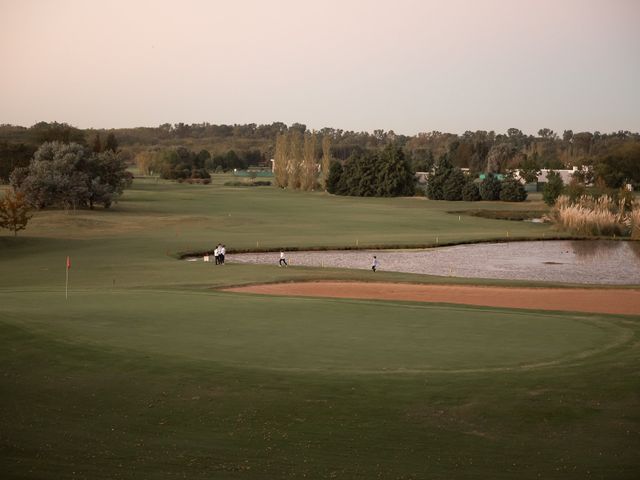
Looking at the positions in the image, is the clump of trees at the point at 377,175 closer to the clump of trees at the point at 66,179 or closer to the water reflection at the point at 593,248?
the clump of trees at the point at 66,179

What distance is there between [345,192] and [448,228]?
58452 mm

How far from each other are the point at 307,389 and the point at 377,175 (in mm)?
118339

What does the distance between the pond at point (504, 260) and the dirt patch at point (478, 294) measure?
742cm

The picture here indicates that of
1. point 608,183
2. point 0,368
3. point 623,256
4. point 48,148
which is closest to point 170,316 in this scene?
point 0,368

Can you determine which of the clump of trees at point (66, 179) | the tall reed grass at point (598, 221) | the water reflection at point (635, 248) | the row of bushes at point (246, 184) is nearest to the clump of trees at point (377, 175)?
the row of bushes at point (246, 184)

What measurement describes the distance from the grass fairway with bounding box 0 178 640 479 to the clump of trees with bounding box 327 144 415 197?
104m

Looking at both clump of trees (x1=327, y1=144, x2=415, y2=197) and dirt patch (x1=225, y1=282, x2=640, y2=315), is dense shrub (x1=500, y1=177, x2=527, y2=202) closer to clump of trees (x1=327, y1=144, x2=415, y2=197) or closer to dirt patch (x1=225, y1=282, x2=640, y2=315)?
clump of trees (x1=327, y1=144, x2=415, y2=197)

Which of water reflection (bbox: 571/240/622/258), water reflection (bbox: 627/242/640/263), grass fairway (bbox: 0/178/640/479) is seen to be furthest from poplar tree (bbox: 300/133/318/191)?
grass fairway (bbox: 0/178/640/479)

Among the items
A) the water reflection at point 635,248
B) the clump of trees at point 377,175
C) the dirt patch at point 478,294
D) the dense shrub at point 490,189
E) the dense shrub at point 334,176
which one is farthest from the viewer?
the dense shrub at point 334,176

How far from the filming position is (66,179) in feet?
290

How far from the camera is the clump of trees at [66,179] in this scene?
289 ft

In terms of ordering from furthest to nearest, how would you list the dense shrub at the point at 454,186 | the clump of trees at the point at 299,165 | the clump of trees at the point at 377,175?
the clump of trees at the point at 299,165
the clump of trees at the point at 377,175
the dense shrub at the point at 454,186

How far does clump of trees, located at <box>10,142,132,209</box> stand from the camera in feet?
289

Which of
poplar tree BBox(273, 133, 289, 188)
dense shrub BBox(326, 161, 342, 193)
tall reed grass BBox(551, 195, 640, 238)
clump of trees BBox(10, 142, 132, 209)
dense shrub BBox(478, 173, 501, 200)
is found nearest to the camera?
tall reed grass BBox(551, 195, 640, 238)
